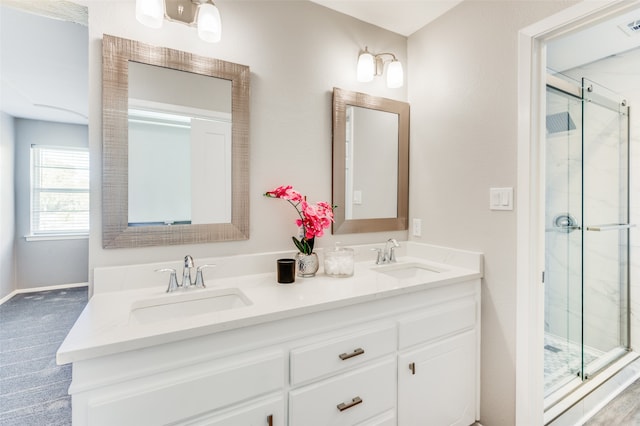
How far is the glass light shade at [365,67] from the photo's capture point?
1.79 metres

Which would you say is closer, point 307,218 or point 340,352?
point 340,352

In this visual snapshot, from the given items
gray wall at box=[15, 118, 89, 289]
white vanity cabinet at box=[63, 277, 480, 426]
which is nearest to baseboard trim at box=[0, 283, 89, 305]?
gray wall at box=[15, 118, 89, 289]

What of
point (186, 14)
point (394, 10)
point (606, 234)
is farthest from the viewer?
point (606, 234)

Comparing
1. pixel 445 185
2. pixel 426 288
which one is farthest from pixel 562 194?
pixel 426 288

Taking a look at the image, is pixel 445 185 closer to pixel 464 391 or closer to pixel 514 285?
pixel 514 285

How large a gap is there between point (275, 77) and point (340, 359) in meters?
1.36

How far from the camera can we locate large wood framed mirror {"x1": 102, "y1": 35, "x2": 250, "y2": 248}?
4.18 ft

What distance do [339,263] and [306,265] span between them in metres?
0.16

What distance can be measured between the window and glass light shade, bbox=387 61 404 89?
4.86 metres

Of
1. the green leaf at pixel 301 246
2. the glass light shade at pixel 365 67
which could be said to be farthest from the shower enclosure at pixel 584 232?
the green leaf at pixel 301 246

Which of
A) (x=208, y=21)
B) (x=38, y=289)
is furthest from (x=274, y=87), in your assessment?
(x=38, y=289)

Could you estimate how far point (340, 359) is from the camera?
3.79 ft

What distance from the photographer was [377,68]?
188 centimetres

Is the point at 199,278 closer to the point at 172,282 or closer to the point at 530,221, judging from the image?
the point at 172,282
